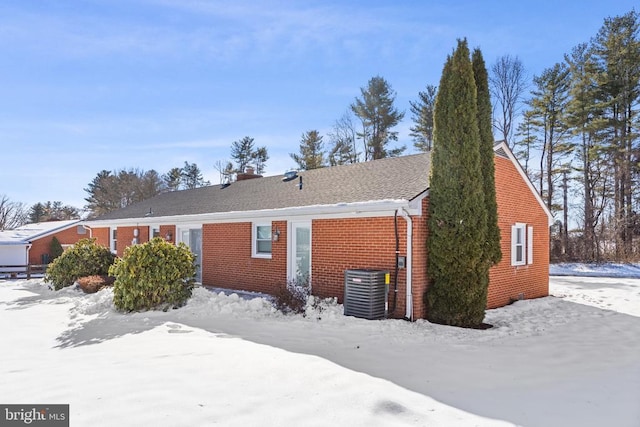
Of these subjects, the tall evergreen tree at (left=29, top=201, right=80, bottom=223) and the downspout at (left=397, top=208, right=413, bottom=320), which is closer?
the downspout at (left=397, top=208, right=413, bottom=320)

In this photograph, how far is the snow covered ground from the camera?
13.6 ft

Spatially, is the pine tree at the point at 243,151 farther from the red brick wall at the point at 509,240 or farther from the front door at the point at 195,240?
the red brick wall at the point at 509,240

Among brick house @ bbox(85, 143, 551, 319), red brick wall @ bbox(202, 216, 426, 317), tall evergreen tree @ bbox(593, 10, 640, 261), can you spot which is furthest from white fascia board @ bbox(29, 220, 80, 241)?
tall evergreen tree @ bbox(593, 10, 640, 261)

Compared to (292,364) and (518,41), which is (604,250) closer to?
(518,41)

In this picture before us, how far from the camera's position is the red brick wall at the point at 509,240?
37.1 ft

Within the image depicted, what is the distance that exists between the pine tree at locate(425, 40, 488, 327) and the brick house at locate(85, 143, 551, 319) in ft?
1.10

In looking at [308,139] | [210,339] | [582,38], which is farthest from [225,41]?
[582,38]

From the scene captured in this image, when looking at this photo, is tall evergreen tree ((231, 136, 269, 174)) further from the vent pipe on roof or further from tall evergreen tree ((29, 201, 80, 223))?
the vent pipe on roof

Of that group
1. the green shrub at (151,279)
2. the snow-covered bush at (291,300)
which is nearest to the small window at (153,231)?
the green shrub at (151,279)

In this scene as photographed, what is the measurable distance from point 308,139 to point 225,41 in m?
23.9

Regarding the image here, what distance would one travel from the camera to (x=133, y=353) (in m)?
6.38

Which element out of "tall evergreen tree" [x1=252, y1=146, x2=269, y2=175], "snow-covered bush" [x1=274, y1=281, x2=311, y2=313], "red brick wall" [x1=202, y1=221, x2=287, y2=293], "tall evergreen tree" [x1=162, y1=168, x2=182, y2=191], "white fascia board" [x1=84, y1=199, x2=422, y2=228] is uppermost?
"tall evergreen tree" [x1=252, y1=146, x2=269, y2=175]
